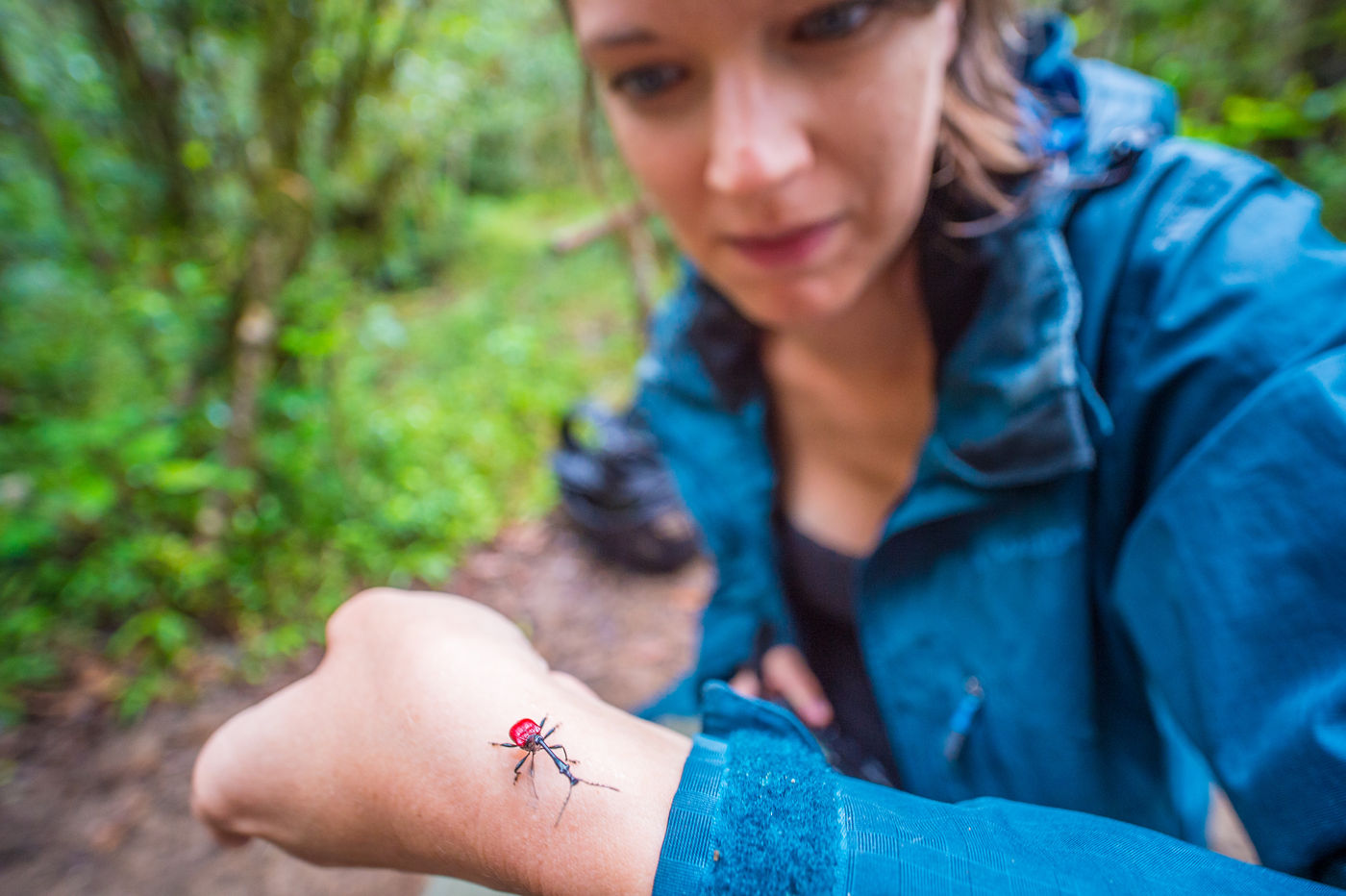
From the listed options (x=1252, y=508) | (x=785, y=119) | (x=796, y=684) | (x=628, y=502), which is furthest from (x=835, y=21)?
(x=628, y=502)

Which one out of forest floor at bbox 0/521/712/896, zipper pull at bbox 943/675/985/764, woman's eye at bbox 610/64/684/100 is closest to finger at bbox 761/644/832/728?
zipper pull at bbox 943/675/985/764

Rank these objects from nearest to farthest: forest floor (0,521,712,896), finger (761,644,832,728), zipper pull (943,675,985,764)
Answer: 1. zipper pull (943,675,985,764)
2. finger (761,644,832,728)
3. forest floor (0,521,712,896)

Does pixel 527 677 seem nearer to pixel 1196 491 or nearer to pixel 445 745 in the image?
pixel 445 745

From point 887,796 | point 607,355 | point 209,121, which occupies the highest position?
point 209,121

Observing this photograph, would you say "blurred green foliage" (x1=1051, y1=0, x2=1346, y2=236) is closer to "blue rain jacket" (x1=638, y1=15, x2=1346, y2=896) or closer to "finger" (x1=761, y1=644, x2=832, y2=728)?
"blue rain jacket" (x1=638, y1=15, x2=1346, y2=896)

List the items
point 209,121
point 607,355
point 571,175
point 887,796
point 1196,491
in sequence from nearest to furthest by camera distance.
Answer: point 887,796 → point 1196,491 → point 209,121 → point 607,355 → point 571,175

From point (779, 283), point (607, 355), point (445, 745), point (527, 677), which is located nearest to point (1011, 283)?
point (779, 283)

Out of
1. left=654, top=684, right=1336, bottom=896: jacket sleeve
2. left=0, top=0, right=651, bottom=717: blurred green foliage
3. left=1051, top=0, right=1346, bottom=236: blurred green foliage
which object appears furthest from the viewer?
left=0, top=0, right=651, bottom=717: blurred green foliage
